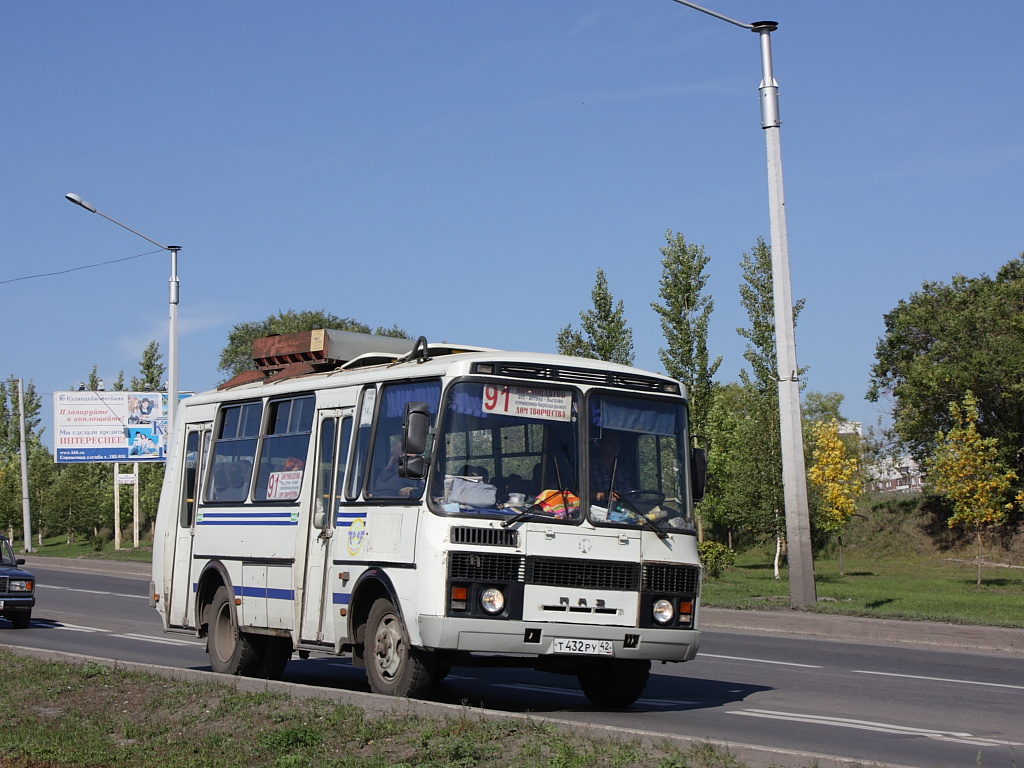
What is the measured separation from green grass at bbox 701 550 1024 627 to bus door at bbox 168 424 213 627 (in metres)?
11.0

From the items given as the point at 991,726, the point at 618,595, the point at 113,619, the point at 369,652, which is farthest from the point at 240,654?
the point at 113,619

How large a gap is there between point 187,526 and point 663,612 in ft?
21.9

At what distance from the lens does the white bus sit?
10.3 meters

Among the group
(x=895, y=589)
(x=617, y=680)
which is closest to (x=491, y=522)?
(x=617, y=680)

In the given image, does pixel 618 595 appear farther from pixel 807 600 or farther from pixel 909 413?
pixel 909 413

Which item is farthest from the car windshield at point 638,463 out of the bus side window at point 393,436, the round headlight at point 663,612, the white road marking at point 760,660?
the white road marking at point 760,660

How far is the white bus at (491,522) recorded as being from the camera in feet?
33.7

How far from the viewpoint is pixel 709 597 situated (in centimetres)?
2588

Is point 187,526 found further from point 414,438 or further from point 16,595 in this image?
point 16,595

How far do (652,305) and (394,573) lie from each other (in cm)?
2988

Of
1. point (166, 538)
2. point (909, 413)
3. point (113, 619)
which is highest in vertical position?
point (909, 413)

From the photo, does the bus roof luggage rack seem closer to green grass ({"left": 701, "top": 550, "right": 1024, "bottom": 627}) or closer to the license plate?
the license plate

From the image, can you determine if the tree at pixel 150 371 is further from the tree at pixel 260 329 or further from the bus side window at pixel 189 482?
the bus side window at pixel 189 482

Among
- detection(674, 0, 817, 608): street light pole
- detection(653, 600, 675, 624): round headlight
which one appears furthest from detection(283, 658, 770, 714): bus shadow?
detection(674, 0, 817, 608): street light pole
